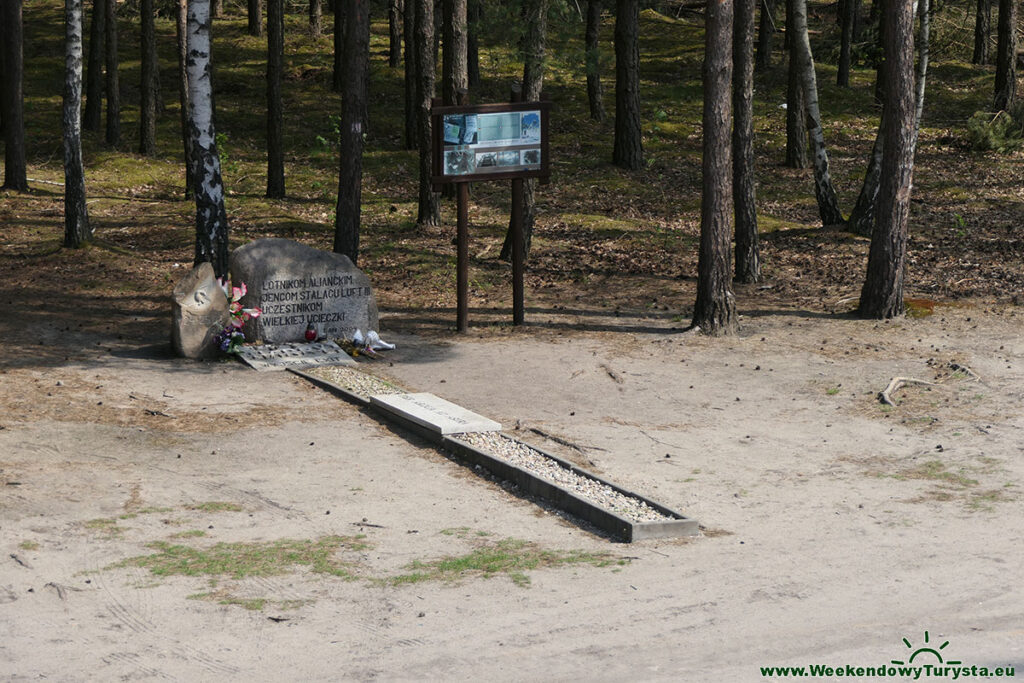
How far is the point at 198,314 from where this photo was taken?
14211 millimetres

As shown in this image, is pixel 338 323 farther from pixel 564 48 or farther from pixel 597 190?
pixel 564 48

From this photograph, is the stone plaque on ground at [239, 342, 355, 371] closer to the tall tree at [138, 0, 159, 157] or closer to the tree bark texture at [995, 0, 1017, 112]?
the tall tree at [138, 0, 159, 157]

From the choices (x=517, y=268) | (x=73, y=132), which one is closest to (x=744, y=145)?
(x=517, y=268)

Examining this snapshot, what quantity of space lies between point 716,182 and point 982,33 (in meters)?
26.4

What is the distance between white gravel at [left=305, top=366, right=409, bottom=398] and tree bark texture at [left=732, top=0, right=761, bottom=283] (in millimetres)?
6710

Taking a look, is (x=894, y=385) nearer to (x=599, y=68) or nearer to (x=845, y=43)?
(x=599, y=68)

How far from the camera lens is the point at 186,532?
8617 mm

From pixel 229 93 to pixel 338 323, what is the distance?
22418 millimetres

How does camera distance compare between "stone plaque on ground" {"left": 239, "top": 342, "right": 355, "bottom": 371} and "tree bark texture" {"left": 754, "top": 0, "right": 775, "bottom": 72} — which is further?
"tree bark texture" {"left": 754, "top": 0, "right": 775, "bottom": 72}

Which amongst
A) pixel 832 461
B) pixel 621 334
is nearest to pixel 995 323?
pixel 621 334

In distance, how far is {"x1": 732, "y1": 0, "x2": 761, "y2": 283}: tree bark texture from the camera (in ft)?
57.4

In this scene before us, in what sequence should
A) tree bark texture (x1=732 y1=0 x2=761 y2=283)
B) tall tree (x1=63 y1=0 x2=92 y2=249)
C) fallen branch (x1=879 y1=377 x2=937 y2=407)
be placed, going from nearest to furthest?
fallen branch (x1=879 y1=377 x2=937 y2=407)
tree bark texture (x1=732 y1=0 x2=761 y2=283)
tall tree (x1=63 y1=0 x2=92 y2=249)

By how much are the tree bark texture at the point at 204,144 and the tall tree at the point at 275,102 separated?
28.7ft

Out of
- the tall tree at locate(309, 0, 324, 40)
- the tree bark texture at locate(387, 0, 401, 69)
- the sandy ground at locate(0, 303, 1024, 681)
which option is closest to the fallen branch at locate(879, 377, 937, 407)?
the sandy ground at locate(0, 303, 1024, 681)
